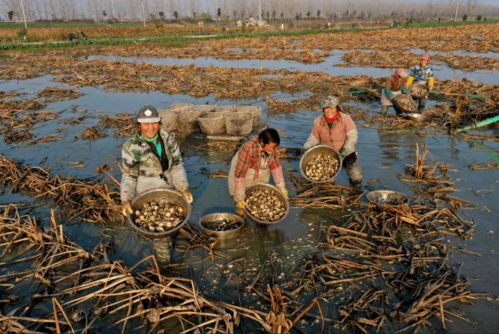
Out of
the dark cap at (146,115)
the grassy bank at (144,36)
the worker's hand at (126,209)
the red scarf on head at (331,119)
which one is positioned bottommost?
the worker's hand at (126,209)

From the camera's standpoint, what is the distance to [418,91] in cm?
1094

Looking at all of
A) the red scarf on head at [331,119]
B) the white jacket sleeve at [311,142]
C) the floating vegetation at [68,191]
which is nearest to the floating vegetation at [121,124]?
the floating vegetation at [68,191]

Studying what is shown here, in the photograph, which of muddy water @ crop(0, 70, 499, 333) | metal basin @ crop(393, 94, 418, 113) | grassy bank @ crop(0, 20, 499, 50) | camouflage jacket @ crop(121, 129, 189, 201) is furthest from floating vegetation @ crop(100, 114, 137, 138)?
grassy bank @ crop(0, 20, 499, 50)

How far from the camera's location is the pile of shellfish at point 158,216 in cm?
406

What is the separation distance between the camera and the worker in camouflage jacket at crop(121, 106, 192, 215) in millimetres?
4113

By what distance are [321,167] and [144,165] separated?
301cm

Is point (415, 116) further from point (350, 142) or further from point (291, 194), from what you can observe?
point (291, 194)

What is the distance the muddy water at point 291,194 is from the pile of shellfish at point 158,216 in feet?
1.67

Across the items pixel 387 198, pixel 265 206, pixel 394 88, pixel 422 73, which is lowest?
pixel 387 198

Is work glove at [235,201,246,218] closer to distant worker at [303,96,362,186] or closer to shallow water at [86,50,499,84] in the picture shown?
distant worker at [303,96,362,186]

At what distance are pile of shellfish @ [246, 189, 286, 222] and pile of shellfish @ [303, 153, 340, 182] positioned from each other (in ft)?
3.91

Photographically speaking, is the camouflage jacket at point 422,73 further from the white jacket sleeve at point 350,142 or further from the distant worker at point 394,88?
the white jacket sleeve at point 350,142

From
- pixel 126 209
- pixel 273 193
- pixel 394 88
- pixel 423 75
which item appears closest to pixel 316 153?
pixel 273 193

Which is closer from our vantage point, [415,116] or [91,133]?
[91,133]
